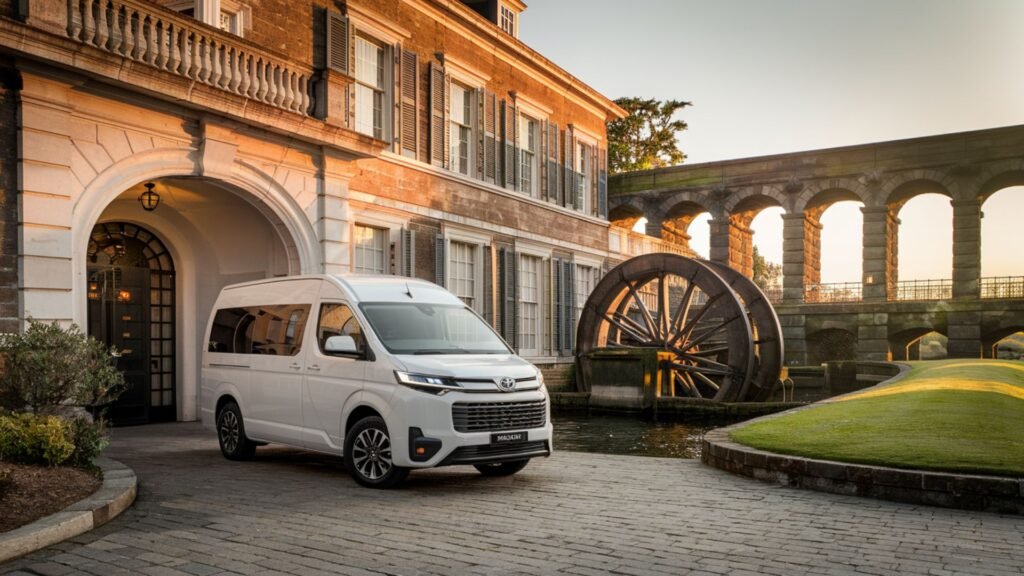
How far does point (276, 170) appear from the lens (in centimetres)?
1383

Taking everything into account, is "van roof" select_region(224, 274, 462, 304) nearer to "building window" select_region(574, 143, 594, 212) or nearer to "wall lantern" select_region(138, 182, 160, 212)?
"wall lantern" select_region(138, 182, 160, 212)

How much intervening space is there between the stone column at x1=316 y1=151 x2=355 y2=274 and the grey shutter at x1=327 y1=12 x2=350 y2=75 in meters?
1.92

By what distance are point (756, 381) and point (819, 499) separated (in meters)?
14.0

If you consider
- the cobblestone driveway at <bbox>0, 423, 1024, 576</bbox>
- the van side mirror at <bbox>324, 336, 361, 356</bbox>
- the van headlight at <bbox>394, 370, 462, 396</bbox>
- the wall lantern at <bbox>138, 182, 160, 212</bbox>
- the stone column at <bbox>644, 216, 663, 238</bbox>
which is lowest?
the cobblestone driveway at <bbox>0, 423, 1024, 576</bbox>

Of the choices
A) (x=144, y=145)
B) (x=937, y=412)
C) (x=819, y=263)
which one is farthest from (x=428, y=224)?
(x=819, y=263)

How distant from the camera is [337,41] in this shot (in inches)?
626

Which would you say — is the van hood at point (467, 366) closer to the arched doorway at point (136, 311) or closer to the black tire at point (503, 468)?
the black tire at point (503, 468)

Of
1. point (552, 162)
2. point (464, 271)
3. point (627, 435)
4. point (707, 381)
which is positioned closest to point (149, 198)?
point (464, 271)

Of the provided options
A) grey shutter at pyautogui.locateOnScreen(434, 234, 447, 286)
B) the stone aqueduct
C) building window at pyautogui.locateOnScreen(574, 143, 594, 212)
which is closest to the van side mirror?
grey shutter at pyautogui.locateOnScreen(434, 234, 447, 286)

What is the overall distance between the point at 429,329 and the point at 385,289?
0.73 metres

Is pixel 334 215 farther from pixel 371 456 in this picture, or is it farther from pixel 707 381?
pixel 707 381

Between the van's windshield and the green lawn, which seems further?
the van's windshield

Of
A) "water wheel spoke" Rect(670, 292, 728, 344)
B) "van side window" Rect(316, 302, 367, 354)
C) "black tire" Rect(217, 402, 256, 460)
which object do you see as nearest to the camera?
"van side window" Rect(316, 302, 367, 354)

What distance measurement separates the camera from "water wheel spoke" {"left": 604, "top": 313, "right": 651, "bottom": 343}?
2400 centimetres
